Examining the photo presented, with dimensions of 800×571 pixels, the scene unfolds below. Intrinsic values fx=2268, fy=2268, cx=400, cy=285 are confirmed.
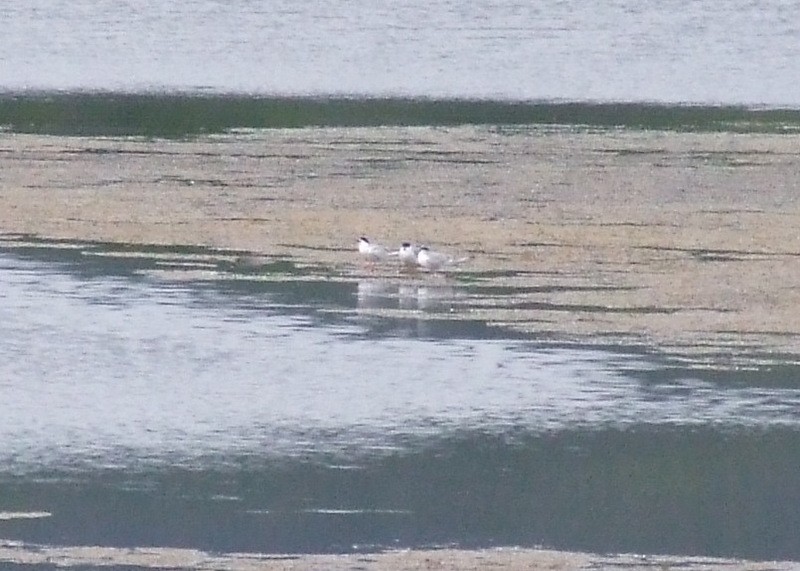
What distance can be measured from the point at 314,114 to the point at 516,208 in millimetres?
6403

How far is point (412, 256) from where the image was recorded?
1477cm

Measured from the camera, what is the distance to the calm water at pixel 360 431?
969 centimetres

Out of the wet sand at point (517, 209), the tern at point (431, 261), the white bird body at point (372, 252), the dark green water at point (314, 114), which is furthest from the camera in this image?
the dark green water at point (314, 114)

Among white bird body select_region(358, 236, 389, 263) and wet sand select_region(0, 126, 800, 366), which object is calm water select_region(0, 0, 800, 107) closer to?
wet sand select_region(0, 126, 800, 366)

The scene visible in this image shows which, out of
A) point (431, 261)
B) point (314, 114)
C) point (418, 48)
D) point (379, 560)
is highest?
point (418, 48)

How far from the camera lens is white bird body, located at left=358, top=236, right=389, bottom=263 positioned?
15.0 meters

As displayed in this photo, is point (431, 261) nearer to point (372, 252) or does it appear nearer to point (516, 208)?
point (372, 252)

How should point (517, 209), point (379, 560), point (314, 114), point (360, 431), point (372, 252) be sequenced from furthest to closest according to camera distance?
point (314, 114), point (517, 209), point (372, 252), point (360, 431), point (379, 560)

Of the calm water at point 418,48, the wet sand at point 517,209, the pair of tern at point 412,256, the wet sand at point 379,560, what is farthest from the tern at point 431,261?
the calm water at point 418,48

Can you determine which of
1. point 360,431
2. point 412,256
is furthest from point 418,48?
point 360,431

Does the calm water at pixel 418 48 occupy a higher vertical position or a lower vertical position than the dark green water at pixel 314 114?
higher

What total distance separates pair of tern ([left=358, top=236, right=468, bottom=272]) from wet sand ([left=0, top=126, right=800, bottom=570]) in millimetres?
170

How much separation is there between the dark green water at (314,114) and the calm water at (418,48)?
0.97 meters

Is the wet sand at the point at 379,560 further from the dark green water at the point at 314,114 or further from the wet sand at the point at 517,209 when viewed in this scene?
the dark green water at the point at 314,114
